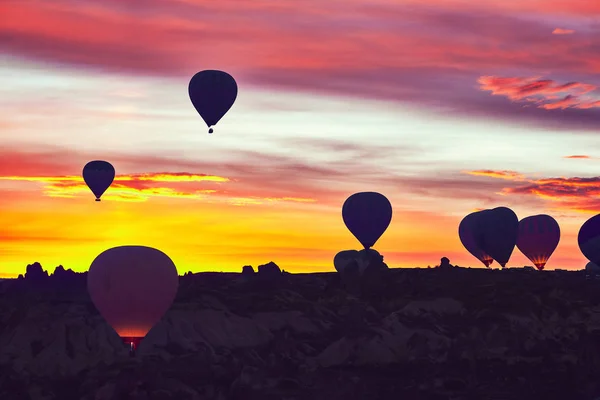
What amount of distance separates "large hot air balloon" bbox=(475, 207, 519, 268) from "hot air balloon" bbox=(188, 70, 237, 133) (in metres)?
40.5

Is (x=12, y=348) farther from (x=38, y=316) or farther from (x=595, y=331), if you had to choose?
(x=595, y=331)

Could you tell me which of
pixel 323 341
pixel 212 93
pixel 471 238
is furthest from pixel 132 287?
pixel 471 238

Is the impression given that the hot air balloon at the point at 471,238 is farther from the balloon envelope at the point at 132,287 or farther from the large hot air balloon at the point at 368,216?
the balloon envelope at the point at 132,287

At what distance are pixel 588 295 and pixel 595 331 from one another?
34.0 feet

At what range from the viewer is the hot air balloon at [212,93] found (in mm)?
99938

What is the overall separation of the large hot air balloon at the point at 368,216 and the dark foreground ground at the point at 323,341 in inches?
211

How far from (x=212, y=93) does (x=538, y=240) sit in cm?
4995

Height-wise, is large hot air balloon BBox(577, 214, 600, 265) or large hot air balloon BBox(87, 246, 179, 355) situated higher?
large hot air balloon BBox(577, 214, 600, 265)

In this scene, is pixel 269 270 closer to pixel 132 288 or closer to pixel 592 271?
pixel 592 271

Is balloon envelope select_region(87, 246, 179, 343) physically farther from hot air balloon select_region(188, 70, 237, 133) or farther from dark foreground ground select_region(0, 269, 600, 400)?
hot air balloon select_region(188, 70, 237, 133)

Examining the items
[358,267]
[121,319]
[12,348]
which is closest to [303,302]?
[358,267]

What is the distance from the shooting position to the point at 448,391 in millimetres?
97812

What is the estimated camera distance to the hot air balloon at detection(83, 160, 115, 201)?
123 metres

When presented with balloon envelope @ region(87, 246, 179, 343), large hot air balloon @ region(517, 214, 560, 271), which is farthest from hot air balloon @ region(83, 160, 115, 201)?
large hot air balloon @ region(517, 214, 560, 271)
